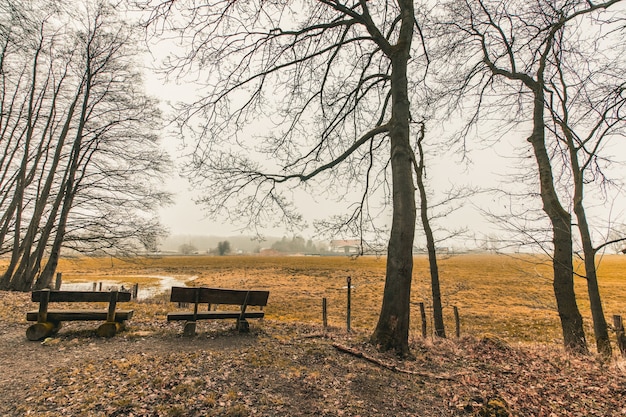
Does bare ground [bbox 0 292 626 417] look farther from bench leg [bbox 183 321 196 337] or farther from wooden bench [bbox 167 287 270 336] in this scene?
wooden bench [bbox 167 287 270 336]

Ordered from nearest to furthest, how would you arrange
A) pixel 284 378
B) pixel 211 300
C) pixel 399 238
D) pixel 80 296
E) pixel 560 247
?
pixel 284 378 → pixel 399 238 → pixel 80 296 → pixel 211 300 → pixel 560 247

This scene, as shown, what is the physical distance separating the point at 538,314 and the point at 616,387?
22961 mm

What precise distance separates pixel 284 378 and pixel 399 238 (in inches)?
124

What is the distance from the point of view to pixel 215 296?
21.6 feet

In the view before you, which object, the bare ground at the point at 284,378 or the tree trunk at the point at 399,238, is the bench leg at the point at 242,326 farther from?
the tree trunk at the point at 399,238

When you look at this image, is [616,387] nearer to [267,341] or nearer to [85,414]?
[267,341]

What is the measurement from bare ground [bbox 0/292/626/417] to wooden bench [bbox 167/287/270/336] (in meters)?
0.36

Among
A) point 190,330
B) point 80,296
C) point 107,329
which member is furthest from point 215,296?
point 80,296

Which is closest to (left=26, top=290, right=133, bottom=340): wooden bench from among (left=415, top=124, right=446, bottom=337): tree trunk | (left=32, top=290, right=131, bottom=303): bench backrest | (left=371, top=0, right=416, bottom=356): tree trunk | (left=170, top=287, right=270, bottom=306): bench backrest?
(left=32, top=290, right=131, bottom=303): bench backrest

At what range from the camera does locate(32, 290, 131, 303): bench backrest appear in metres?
5.93

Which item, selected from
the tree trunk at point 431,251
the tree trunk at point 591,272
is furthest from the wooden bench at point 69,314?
the tree trunk at point 591,272

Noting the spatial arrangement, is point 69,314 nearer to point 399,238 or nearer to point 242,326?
point 242,326

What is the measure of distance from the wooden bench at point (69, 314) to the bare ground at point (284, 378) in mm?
261

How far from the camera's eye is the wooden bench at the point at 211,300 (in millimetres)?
6250
